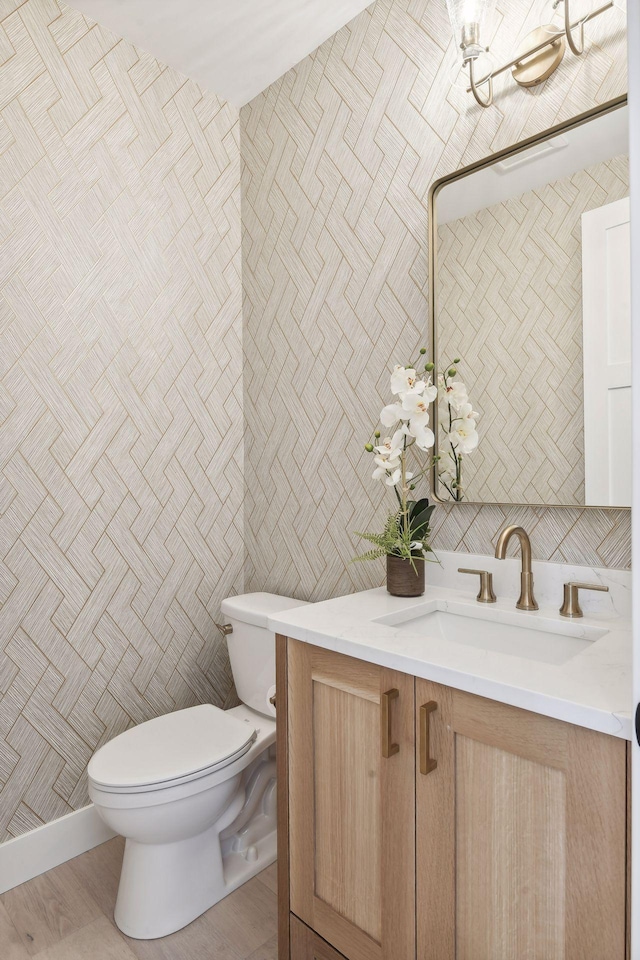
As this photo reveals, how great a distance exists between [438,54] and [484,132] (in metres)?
0.32

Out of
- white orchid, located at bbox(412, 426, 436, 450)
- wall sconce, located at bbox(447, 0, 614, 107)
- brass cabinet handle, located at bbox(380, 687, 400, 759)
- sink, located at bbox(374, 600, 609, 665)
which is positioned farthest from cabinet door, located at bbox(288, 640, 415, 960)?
wall sconce, located at bbox(447, 0, 614, 107)

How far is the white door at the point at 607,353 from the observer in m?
1.22

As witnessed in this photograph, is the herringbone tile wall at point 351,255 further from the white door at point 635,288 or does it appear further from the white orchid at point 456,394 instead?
the white door at point 635,288

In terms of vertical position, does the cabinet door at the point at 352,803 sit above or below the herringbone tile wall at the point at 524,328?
below

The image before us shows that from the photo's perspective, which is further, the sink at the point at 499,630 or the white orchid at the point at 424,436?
the white orchid at the point at 424,436

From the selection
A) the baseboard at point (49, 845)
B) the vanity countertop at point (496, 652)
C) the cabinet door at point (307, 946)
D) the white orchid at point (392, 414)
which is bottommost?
the baseboard at point (49, 845)

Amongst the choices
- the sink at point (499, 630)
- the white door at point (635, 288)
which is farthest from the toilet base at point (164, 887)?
the white door at point (635, 288)

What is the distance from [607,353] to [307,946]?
1.46 m

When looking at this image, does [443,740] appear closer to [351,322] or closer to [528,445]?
[528,445]

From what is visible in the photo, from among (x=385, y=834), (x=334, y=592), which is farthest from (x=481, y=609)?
(x=334, y=592)

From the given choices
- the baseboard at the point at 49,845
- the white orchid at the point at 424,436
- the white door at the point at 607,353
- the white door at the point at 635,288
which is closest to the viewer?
the white door at the point at 635,288

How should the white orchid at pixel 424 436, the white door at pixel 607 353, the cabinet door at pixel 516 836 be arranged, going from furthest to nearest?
the white orchid at pixel 424 436 < the white door at pixel 607 353 < the cabinet door at pixel 516 836

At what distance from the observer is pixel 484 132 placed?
149 cm

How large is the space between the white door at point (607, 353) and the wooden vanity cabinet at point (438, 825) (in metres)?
0.61
